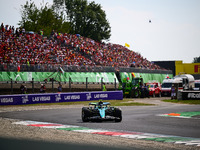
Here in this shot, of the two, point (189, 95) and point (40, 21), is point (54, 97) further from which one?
point (40, 21)

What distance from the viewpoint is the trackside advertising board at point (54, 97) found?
2464cm

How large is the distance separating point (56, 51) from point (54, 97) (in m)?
12.5

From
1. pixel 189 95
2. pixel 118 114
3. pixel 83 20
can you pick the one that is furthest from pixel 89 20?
pixel 118 114

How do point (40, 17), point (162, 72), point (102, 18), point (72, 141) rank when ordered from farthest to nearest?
point (102, 18) → point (40, 17) → point (162, 72) → point (72, 141)

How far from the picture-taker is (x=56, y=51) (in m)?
38.9

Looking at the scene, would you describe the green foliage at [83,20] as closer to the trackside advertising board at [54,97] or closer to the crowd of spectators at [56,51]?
the crowd of spectators at [56,51]

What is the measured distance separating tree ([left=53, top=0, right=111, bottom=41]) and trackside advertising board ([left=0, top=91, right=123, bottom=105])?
135 ft

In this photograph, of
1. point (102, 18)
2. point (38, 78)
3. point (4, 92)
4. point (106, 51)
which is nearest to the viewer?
point (4, 92)

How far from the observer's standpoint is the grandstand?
31.0 metres

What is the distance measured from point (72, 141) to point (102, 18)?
65159 millimetres

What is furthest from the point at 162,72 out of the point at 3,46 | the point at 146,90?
the point at 3,46

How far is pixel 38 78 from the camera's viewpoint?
30.1m

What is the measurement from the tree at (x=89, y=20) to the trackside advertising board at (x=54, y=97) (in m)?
41.2

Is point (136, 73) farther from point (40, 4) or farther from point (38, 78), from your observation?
point (40, 4)
